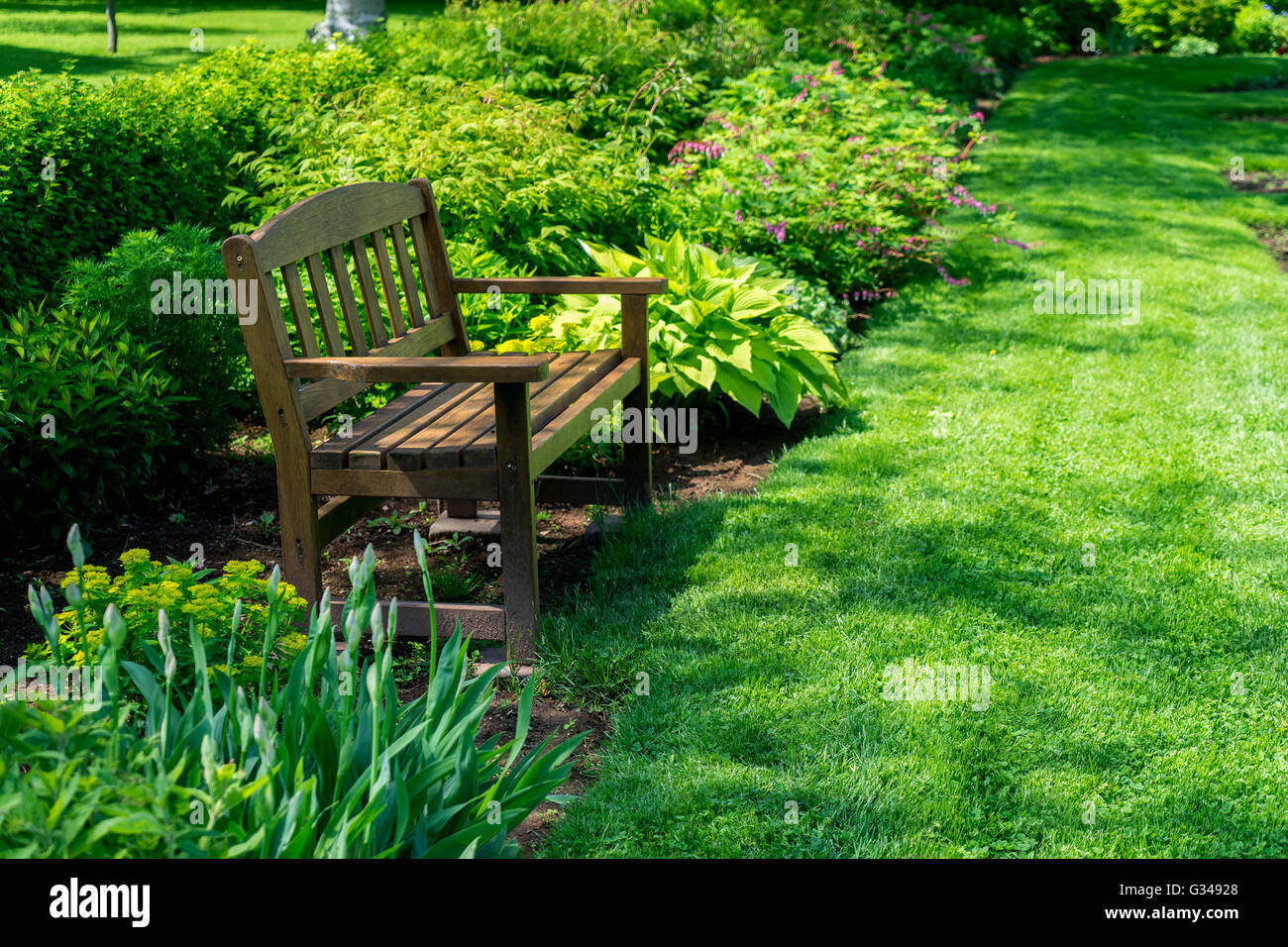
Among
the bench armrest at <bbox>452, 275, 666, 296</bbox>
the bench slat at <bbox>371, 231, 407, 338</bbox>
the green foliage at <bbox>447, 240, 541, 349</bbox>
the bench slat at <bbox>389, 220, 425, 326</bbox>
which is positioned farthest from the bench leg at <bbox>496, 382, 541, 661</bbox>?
the green foliage at <bbox>447, 240, 541, 349</bbox>

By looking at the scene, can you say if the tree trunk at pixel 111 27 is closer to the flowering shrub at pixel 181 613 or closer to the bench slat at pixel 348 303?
Answer: the bench slat at pixel 348 303

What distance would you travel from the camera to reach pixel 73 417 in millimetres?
4238

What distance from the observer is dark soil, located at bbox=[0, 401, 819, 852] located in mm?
3803

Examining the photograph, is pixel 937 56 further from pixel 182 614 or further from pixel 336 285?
pixel 182 614

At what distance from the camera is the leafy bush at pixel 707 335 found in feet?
17.8

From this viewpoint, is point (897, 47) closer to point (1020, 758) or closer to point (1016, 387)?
point (1016, 387)

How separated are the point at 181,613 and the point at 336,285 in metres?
1.60

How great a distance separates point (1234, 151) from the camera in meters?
13.1

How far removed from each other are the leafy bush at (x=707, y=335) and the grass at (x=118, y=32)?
2893 mm

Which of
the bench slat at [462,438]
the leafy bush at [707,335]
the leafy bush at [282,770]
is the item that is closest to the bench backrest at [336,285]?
the bench slat at [462,438]

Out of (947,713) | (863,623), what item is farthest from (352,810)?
(863,623)

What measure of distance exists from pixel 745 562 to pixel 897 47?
492 inches

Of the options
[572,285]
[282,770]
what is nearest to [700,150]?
[572,285]

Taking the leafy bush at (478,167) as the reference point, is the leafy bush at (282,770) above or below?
below
